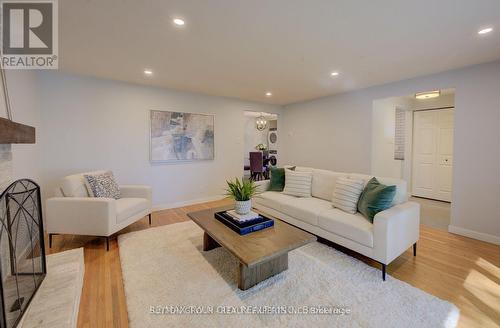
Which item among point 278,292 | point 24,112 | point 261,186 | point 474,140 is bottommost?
point 278,292

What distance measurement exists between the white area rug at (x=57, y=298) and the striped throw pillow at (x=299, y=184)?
2.61m

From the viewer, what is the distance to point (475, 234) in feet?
9.68

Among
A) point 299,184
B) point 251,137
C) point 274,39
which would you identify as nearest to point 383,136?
point 299,184

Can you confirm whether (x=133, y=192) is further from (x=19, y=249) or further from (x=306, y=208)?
(x=306, y=208)

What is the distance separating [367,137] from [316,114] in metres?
1.31

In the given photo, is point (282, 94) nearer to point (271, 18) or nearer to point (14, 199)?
point (271, 18)

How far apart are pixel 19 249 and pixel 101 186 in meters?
1.54

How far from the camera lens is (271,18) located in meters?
1.88

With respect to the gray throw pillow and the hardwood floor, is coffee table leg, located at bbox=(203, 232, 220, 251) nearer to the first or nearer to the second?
the hardwood floor

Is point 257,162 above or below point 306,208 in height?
above

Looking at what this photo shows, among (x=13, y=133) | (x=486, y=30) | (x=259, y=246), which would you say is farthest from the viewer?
(x=486, y=30)

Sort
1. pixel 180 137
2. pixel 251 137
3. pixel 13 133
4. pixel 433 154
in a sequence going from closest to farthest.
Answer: pixel 13 133 → pixel 180 137 → pixel 433 154 → pixel 251 137

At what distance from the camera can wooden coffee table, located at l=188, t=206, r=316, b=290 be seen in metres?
1.66

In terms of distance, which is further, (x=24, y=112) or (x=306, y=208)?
(x=306, y=208)
